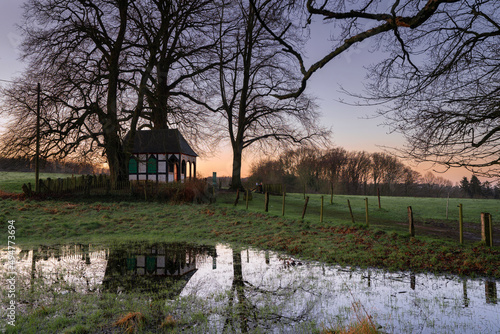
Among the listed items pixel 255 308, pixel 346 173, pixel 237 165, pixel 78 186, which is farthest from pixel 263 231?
pixel 346 173

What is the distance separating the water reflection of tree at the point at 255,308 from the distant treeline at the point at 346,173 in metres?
52.7

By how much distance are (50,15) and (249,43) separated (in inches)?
591

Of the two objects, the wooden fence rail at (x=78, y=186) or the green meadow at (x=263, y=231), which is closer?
the green meadow at (x=263, y=231)

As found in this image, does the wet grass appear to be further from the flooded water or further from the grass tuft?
the grass tuft

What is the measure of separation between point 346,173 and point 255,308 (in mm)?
64223

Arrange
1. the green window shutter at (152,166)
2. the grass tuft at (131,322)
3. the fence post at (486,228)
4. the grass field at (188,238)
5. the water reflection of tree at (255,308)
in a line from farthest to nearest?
the green window shutter at (152,166), the fence post at (486,228), the grass field at (188,238), the water reflection of tree at (255,308), the grass tuft at (131,322)

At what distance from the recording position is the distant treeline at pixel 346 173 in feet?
200

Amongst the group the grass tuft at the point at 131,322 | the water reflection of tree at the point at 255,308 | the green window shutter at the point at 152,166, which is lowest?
the water reflection of tree at the point at 255,308

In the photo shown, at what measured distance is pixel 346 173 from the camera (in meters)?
66.6

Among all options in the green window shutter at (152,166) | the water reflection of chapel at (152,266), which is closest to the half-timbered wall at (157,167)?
the green window shutter at (152,166)

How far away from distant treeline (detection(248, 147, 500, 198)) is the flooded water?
50818 millimetres


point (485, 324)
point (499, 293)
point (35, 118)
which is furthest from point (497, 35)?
point (35, 118)

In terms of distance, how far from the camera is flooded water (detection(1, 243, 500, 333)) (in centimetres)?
495

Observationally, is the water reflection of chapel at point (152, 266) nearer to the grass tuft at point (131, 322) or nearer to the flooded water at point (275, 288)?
the flooded water at point (275, 288)
